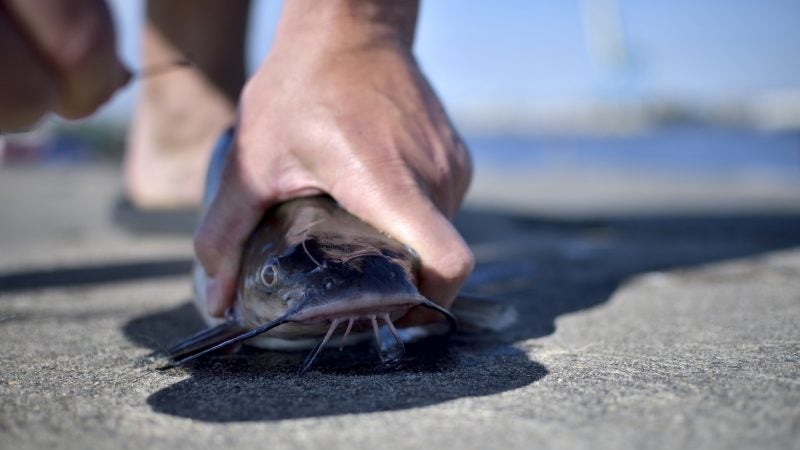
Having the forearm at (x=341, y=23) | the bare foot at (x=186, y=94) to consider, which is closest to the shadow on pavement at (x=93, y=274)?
the bare foot at (x=186, y=94)

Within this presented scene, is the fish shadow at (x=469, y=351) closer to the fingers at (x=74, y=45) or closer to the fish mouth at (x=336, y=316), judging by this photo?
the fish mouth at (x=336, y=316)

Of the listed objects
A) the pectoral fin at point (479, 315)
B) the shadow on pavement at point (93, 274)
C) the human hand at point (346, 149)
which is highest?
the human hand at point (346, 149)

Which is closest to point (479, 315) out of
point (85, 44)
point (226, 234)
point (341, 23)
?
point (226, 234)

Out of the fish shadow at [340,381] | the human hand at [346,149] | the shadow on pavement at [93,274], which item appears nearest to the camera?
the fish shadow at [340,381]

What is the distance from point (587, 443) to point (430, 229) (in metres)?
0.64

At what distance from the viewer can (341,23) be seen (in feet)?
5.86

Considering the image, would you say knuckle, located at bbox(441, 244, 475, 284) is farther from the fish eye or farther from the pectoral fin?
the fish eye

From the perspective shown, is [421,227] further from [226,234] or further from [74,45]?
[74,45]

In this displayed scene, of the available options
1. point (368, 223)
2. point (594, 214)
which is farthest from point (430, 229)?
point (594, 214)

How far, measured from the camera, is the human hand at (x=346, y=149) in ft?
5.14

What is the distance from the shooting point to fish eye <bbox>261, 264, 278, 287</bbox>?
4.81ft

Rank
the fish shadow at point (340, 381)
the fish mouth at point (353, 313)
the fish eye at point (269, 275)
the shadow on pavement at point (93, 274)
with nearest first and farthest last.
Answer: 1. the fish shadow at point (340, 381)
2. the fish mouth at point (353, 313)
3. the fish eye at point (269, 275)
4. the shadow on pavement at point (93, 274)

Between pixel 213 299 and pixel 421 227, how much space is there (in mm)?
506

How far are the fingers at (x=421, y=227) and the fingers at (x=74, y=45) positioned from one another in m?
0.66
